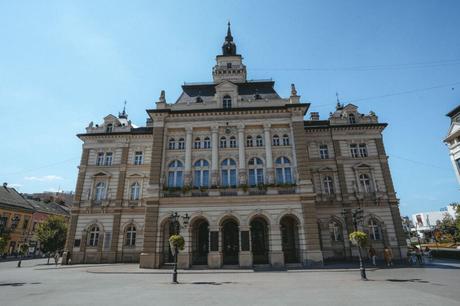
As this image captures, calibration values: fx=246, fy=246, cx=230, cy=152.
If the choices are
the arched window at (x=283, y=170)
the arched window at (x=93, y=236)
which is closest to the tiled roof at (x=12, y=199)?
the arched window at (x=93, y=236)

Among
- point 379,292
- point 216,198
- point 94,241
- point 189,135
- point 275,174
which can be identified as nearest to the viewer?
point 379,292

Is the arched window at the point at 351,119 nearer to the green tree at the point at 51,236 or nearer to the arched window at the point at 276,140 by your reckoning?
the arched window at the point at 276,140

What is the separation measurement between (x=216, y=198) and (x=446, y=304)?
1918cm

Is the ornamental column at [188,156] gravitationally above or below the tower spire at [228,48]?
below

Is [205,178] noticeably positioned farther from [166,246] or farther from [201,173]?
[166,246]

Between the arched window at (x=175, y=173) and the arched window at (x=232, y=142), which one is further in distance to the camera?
the arched window at (x=232, y=142)

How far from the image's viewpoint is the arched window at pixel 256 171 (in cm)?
2769

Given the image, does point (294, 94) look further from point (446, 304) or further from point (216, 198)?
point (446, 304)

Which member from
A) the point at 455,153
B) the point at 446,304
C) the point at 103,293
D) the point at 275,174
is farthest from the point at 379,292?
the point at 455,153

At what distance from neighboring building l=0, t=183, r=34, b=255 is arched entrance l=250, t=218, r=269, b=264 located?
45524 millimetres

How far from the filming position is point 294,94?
1184 inches

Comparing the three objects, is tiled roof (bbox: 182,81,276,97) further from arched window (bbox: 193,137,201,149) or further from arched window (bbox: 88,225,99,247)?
arched window (bbox: 88,225,99,247)

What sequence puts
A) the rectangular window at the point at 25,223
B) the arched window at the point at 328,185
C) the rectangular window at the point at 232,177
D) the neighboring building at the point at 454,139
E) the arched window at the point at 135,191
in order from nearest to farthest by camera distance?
1. the rectangular window at the point at 232,177
2. the neighboring building at the point at 454,139
3. the arched window at the point at 328,185
4. the arched window at the point at 135,191
5. the rectangular window at the point at 25,223

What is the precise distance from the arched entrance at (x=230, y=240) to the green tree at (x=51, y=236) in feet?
84.0
